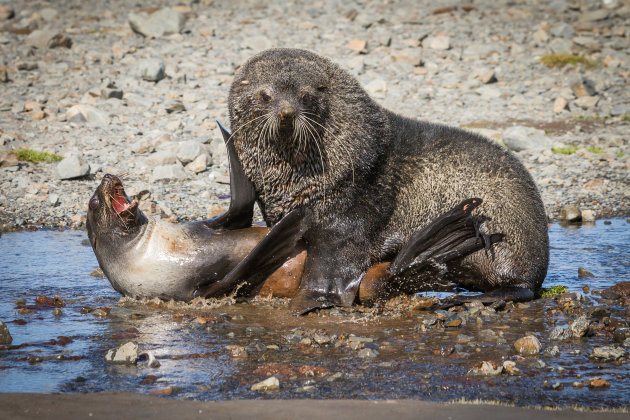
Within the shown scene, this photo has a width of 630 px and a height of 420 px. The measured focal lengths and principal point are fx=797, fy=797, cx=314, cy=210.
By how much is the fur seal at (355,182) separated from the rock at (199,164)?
433cm

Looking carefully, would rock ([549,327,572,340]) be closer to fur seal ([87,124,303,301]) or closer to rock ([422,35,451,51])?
fur seal ([87,124,303,301])

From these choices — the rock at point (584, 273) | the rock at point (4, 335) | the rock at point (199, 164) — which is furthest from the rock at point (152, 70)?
the rock at point (4, 335)

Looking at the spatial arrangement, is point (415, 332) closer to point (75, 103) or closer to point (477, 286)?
point (477, 286)

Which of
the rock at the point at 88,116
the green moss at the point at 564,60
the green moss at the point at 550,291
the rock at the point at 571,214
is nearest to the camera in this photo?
the green moss at the point at 550,291

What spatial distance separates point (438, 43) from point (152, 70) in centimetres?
648

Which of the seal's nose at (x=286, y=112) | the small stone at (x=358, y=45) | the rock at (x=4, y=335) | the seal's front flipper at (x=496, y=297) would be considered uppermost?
the seal's nose at (x=286, y=112)

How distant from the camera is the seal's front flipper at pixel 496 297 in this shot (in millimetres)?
7090

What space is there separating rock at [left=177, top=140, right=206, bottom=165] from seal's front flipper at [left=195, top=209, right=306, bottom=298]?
4.98 m

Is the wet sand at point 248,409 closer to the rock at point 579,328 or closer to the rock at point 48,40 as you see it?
the rock at point 579,328

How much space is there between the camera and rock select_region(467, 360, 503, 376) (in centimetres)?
518

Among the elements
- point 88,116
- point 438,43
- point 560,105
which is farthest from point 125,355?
point 438,43

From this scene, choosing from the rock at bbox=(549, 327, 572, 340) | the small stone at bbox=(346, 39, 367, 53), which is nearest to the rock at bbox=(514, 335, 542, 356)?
the rock at bbox=(549, 327, 572, 340)

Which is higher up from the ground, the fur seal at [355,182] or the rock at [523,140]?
the fur seal at [355,182]

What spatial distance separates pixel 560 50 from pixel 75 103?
1051 centimetres
